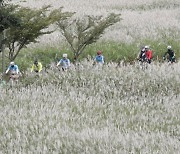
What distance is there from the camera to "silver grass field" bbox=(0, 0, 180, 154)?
23.3ft

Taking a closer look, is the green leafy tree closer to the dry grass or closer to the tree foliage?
the tree foliage

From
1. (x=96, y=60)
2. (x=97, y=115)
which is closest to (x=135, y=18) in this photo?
(x=96, y=60)

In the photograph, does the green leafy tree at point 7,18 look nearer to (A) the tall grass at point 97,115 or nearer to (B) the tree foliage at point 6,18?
(B) the tree foliage at point 6,18

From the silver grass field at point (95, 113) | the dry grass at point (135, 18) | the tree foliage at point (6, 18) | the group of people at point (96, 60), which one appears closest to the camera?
the silver grass field at point (95, 113)

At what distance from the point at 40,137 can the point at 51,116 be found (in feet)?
4.65

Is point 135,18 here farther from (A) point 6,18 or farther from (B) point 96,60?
(A) point 6,18

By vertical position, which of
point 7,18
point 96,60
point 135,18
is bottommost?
point 96,60

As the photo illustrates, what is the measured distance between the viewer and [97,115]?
30.8 ft

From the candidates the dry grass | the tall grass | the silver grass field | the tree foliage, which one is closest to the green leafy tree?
the tree foliage

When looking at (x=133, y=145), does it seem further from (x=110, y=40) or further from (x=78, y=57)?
(x=110, y=40)

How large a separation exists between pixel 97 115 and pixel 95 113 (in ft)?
0.21

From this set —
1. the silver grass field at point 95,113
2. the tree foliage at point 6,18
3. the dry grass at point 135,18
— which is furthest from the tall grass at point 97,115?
the dry grass at point 135,18

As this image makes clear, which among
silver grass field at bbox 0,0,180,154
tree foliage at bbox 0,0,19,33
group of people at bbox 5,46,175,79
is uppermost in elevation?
tree foliage at bbox 0,0,19,33

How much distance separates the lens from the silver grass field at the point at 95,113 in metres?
7.11
